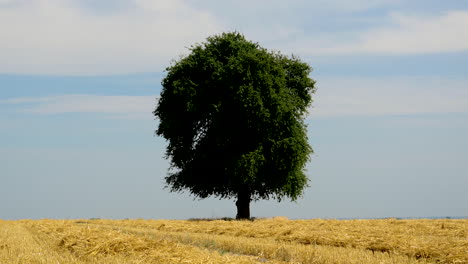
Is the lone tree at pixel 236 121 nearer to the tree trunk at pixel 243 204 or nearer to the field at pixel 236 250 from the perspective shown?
the tree trunk at pixel 243 204

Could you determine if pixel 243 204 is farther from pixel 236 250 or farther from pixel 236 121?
pixel 236 250

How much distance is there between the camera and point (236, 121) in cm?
3572

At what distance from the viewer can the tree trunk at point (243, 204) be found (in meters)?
36.9

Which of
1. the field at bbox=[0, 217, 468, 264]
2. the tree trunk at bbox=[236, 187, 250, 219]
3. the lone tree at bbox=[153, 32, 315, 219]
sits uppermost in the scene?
the lone tree at bbox=[153, 32, 315, 219]

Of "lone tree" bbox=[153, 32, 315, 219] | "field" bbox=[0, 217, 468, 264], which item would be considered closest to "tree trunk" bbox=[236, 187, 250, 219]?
"lone tree" bbox=[153, 32, 315, 219]

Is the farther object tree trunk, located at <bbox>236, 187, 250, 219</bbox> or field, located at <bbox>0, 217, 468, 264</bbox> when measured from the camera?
tree trunk, located at <bbox>236, 187, 250, 219</bbox>

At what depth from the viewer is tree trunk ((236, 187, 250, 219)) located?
36.9m

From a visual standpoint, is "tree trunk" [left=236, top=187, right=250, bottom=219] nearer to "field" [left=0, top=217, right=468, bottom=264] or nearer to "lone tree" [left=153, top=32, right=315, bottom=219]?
"lone tree" [left=153, top=32, right=315, bottom=219]

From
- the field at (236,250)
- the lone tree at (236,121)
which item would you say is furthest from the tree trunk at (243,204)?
the field at (236,250)

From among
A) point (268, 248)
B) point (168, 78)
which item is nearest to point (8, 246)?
point (268, 248)

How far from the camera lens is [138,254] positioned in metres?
13.8

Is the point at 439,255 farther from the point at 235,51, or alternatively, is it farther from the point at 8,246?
the point at 235,51

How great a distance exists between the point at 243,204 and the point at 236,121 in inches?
220

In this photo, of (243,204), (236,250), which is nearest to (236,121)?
(243,204)
